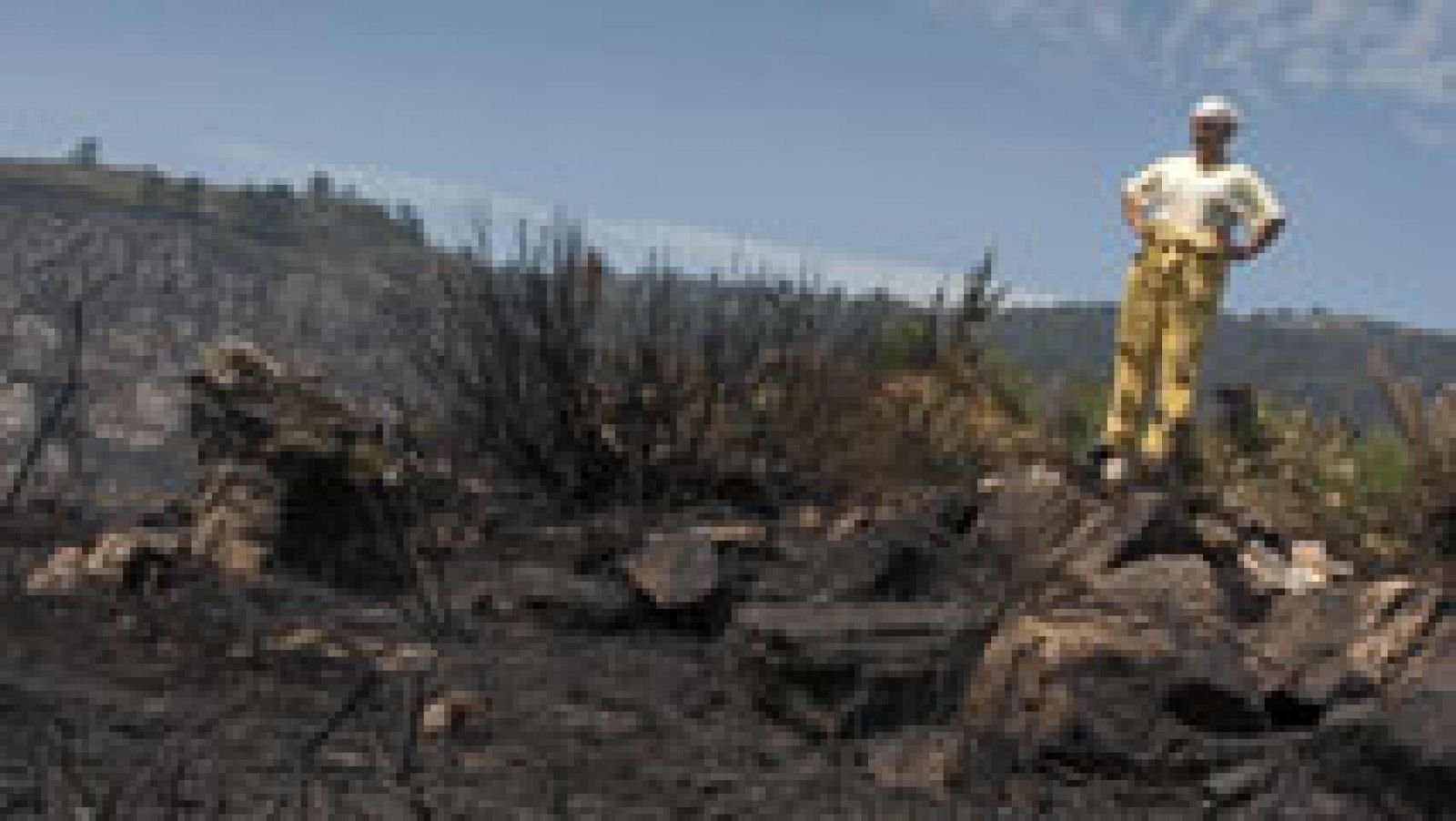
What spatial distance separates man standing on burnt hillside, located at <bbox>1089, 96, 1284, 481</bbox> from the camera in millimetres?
10453

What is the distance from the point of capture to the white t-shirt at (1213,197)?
10.4 m

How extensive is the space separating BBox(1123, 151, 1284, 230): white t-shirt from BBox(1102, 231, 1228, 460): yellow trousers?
0.50 ft

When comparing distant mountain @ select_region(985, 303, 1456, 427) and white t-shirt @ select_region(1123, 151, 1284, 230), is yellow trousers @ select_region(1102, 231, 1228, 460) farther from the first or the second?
distant mountain @ select_region(985, 303, 1456, 427)

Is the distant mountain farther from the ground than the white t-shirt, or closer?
farther from the ground

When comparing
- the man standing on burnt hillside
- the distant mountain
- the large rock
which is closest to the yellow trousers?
the man standing on burnt hillside

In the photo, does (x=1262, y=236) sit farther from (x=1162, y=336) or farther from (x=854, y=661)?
(x=854, y=661)

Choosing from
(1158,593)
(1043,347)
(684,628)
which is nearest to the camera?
(1158,593)

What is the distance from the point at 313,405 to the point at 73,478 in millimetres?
5032

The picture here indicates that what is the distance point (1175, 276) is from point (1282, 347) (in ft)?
520

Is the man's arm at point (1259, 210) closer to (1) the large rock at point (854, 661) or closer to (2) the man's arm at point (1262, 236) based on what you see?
(2) the man's arm at point (1262, 236)

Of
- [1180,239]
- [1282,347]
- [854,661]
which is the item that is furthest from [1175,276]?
[1282,347]

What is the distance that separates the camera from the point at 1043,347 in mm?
145750

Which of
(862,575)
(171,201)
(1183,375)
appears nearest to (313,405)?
(862,575)

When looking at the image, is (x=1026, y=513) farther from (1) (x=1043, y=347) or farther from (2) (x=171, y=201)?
(1) (x=1043, y=347)
